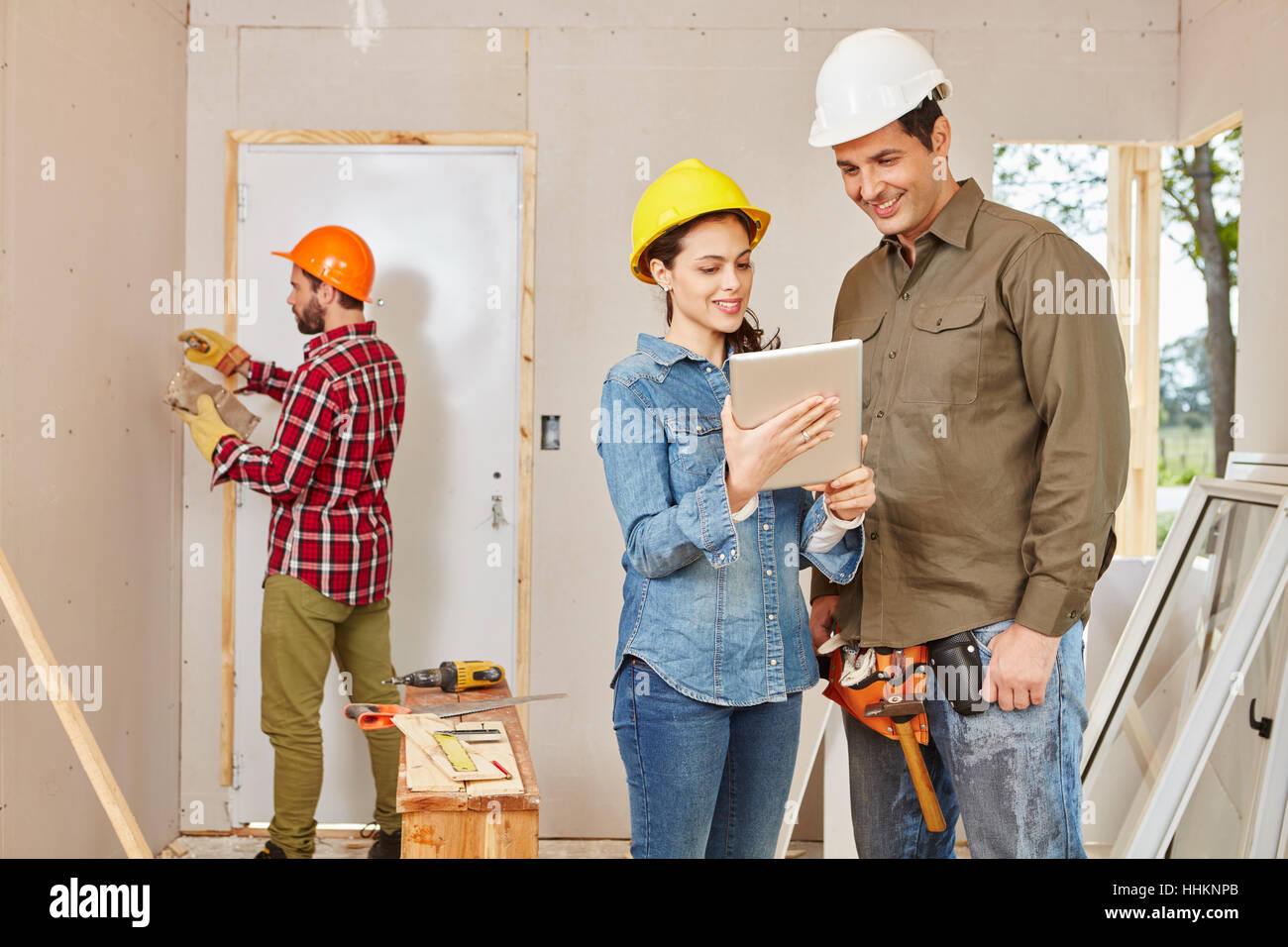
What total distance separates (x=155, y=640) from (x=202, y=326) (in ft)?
3.55

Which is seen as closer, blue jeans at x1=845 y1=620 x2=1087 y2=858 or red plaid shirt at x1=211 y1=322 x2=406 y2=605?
blue jeans at x1=845 y1=620 x2=1087 y2=858

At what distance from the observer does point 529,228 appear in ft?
11.6

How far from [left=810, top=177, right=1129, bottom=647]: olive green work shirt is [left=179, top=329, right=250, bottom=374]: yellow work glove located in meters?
2.34

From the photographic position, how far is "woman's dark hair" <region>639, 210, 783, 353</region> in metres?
1.71

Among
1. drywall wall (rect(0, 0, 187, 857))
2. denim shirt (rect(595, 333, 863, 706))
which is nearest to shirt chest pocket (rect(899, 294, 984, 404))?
denim shirt (rect(595, 333, 863, 706))

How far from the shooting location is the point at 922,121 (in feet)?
5.68

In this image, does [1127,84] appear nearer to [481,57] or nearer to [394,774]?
[481,57]

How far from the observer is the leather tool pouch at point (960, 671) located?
1.61 metres

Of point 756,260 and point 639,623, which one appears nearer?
point 639,623

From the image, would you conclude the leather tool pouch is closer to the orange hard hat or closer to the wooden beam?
the orange hard hat

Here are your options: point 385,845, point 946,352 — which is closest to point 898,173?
point 946,352

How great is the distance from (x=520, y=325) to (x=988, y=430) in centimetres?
221

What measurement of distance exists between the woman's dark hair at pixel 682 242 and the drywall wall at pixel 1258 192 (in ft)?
6.39

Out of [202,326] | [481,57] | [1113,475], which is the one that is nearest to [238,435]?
[202,326]
